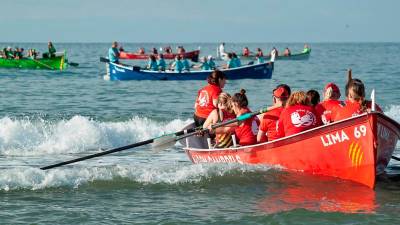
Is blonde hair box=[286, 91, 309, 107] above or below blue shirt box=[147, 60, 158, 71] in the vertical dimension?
below

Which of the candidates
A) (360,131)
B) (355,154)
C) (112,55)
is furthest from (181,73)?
(360,131)

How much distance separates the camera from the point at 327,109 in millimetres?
10828

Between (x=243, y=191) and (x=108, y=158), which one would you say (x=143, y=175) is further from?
(x=108, y=158)

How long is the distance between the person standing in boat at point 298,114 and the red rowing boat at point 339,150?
201mm

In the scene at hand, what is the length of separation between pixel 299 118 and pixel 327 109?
0.79 m

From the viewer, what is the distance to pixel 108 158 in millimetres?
13797

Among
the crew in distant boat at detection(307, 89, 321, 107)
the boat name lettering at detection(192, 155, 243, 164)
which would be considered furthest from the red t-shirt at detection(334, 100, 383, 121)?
the boat name lettering at detection(192, 155, 243, 164)

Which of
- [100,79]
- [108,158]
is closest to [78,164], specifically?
[108,158]

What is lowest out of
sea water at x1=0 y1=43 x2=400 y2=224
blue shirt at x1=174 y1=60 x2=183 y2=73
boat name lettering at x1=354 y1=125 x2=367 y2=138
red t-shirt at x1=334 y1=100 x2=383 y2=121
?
sea water at x1=0 y1=43 x2=400 y2=224

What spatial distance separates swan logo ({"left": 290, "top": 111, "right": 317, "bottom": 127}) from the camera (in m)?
10.2

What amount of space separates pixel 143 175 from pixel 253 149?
5.55 feet

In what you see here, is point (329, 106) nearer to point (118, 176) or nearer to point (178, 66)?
point (118, 176)

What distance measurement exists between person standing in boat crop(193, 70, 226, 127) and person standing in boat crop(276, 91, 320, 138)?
2.00m

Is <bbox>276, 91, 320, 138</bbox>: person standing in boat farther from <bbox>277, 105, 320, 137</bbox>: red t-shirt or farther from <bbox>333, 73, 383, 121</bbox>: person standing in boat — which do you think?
<bbox>333, 73, 383, 121</bbox>: person standing in boat
